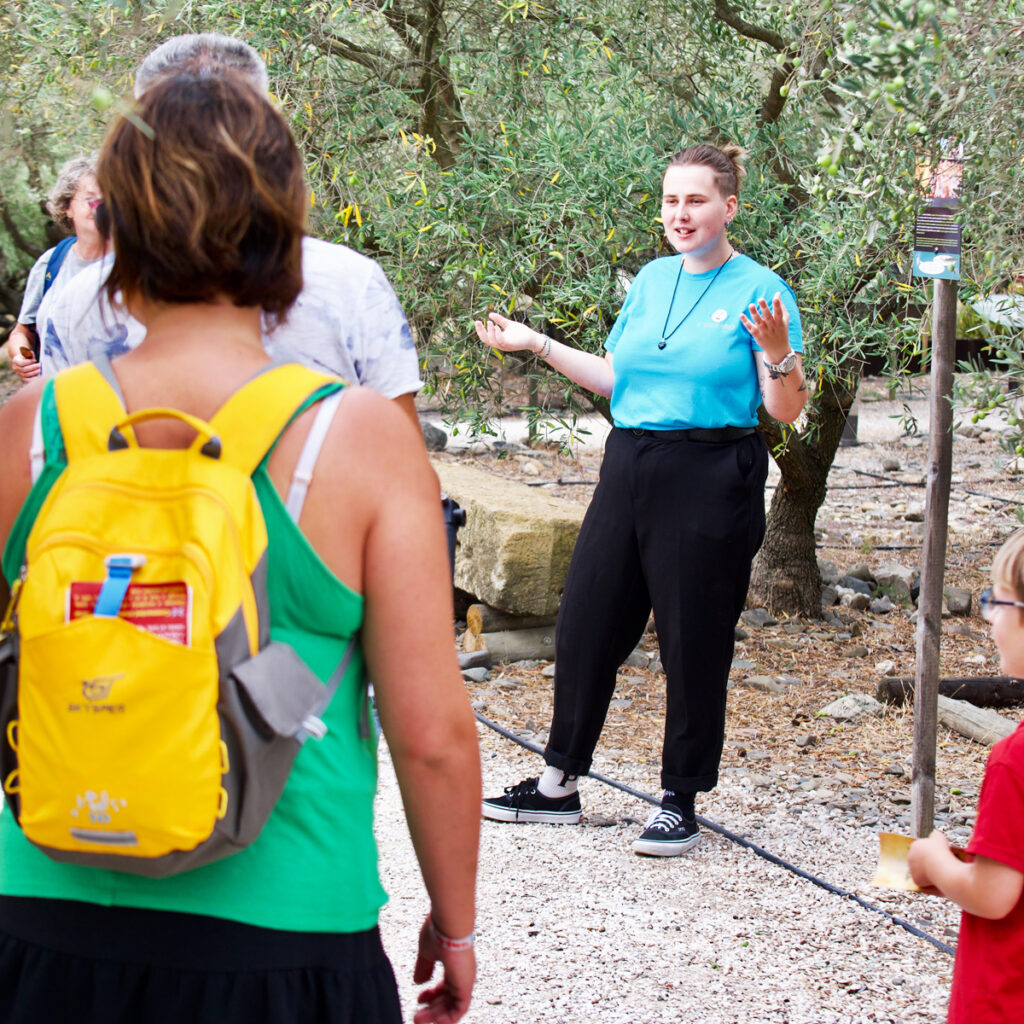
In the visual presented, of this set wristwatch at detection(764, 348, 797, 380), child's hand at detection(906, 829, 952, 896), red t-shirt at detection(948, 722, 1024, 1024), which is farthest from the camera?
wristwatch at detection(764, 348, 797, 380)

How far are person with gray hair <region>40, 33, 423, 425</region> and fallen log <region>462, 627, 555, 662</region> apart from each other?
3958 millimetres

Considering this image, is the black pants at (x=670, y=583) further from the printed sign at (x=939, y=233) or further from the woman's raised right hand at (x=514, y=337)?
the printed sign at (x=939, y=233)

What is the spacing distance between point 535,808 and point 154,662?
2.93 metres

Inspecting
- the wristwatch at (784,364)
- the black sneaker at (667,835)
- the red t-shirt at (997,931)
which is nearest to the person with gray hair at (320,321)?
the red t-shirt at (997,931)

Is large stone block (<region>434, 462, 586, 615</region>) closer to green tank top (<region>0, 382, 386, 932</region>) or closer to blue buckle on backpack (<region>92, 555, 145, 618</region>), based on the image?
green tank top (<region>0, 382, 386, 932</region>)

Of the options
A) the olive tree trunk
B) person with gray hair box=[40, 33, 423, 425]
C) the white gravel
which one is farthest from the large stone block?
person with gray hair box=[40, 33, 423, 425]

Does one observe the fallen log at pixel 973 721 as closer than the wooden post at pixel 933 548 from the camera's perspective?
No

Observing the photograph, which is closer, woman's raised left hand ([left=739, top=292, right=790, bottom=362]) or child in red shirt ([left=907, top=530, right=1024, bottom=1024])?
child in red shirt ([left=907, top=530, right=1024, bottom=1024])

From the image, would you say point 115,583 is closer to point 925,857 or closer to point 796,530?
point 925,857

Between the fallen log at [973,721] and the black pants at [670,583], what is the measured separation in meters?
1.73

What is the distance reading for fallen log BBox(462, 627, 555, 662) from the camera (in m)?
6.05

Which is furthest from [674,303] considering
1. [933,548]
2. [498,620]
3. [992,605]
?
[498,620]

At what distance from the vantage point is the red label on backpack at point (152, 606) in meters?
1.19

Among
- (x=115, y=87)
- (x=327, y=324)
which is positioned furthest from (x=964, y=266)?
(x=115, y=87)
